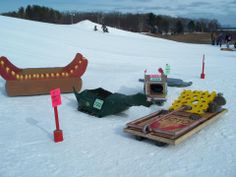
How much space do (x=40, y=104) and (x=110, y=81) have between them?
3398 millimetres

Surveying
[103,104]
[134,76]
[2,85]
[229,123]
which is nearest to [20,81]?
[2,85]

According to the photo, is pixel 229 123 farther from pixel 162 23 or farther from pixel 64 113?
pixel 162 23

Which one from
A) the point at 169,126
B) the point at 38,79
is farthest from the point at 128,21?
the point at 169,126

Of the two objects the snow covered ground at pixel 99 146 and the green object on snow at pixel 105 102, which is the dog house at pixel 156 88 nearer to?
the snow covered ground at pixel 99 146

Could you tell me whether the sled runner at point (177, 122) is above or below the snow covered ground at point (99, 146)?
above

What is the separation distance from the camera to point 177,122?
17.9 ft

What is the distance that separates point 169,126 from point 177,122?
1.06 ft

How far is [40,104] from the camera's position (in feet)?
24.3

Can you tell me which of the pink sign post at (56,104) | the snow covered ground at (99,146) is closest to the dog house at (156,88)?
the snow covered ground at (99,146)

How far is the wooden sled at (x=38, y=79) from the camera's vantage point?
7785 mm

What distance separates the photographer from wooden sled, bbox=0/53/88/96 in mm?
7785

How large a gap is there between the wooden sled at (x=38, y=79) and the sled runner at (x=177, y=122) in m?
3.23

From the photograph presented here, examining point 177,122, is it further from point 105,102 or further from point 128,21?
point 128,21

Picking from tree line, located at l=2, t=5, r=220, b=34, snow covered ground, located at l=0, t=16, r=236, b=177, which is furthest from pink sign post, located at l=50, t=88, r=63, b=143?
tree line, located at l=2, t=5, r=220, b=34
